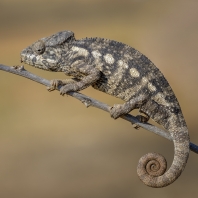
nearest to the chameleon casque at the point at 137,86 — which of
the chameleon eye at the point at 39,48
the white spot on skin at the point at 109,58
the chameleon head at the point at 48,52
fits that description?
the white spot on skin at the point at 109,58

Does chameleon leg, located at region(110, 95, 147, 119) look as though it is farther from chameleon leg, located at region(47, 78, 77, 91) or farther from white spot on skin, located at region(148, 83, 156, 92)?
chameleon leg, located at region(47, 78, 77, 91)

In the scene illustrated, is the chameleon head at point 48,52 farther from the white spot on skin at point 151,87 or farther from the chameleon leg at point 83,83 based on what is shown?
the white spot on skin at point 151,87

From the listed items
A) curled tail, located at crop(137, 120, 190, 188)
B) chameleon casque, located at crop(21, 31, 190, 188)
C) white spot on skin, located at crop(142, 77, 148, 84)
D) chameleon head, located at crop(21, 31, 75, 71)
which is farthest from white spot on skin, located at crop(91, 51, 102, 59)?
curled tail, located at crop(137, 120, 190, 188)

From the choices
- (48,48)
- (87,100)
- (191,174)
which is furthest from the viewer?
(191,174)

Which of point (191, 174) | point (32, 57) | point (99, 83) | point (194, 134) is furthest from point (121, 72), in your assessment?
point (194, 134)

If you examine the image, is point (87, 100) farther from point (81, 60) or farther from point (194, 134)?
point (194, 134)

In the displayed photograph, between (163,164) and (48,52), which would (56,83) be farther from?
(163,164)
